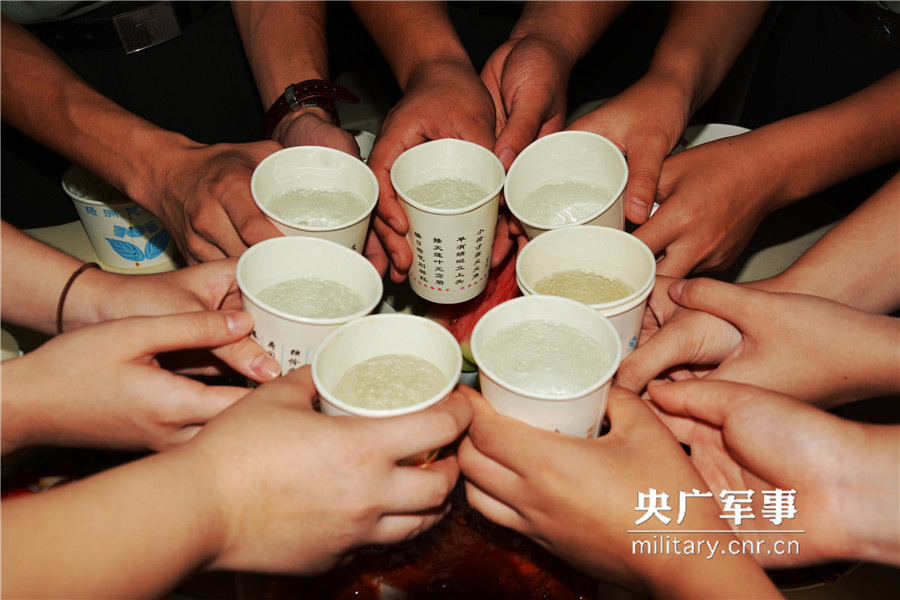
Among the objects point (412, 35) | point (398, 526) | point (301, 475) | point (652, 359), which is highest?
point (412, 35)

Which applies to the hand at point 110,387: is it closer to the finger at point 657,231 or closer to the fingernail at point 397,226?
the fingernail at point 397,226

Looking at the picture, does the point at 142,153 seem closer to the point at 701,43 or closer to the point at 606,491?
the point at 606,491

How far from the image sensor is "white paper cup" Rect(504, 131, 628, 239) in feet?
5.93

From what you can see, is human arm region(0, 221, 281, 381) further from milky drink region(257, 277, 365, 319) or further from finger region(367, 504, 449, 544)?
finger region(367, 504, 449, 544)

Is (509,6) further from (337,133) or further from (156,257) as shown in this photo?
(156,257)

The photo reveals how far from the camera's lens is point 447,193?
6.25ft

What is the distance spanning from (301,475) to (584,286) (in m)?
0.89

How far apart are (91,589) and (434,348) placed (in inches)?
29.9

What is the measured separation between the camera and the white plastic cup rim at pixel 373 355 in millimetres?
1193

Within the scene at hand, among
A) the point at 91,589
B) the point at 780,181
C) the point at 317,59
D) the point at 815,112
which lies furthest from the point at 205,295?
the point at 815,112

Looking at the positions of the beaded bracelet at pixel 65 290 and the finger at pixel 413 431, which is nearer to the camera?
Result: the finger at pixel 413 431

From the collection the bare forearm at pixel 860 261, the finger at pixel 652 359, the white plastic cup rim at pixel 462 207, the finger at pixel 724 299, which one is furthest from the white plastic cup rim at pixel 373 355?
the bare forearm at pixel 860 261

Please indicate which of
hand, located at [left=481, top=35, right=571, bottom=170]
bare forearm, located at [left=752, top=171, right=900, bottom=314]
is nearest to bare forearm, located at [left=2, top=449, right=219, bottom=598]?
hand, located at [left=481, top=35, right=571, bottom=170]

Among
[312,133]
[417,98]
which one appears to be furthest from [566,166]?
[312,133]
